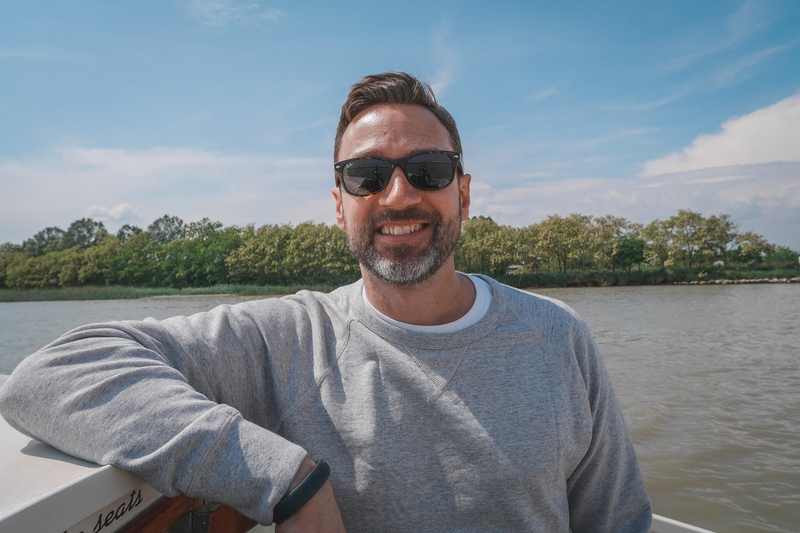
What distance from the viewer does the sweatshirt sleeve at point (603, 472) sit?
1605 millimetres

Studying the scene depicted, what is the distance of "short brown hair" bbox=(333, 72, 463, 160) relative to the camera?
1.84 metres

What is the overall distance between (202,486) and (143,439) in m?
0.16

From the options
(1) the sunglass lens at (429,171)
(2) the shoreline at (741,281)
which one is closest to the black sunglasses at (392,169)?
(1) the sunglass lens at (429,171)

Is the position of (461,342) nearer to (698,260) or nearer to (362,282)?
(362,282)

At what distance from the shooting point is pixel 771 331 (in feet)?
55.5

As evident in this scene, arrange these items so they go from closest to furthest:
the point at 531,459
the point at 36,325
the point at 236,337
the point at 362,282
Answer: the point at 531,459, the point at 236,337, the point at 362,282, the point at 36,325

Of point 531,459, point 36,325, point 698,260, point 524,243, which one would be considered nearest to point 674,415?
point 531,459

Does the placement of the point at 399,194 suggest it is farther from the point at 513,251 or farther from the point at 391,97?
the point at 513,251

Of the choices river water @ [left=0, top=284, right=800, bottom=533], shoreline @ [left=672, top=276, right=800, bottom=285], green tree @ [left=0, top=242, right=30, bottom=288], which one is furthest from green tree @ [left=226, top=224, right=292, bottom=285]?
shoreline @ [left=672, top=276, right=800, bottom=285]

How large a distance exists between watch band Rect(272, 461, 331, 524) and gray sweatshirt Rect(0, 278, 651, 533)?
38mm

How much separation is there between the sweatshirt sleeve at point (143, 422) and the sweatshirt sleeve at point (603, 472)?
3.08 ft

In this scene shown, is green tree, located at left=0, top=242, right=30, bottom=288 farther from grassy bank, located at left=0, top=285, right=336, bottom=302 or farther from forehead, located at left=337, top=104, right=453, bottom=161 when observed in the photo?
forehead, located at left=337, top=104, right=453, bottom=161

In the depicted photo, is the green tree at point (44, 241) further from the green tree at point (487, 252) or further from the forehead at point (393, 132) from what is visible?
the forehead at point (393, 132)

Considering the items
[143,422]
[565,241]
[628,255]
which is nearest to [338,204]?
[143,422]
